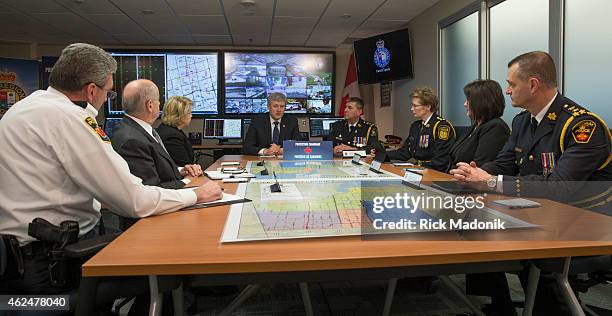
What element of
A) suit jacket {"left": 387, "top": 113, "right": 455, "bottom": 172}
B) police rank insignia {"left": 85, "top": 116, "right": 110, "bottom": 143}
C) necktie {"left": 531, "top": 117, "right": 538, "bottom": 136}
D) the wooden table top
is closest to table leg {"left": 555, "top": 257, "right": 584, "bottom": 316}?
the wooden table top

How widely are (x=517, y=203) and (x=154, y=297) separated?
117cm

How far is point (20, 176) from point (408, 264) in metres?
1.17

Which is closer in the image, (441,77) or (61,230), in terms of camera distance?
(61,230)

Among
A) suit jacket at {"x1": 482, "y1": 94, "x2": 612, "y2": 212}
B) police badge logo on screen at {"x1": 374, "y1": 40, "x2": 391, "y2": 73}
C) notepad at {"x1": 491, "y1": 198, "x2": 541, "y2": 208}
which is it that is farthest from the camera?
police badge logo on screen at {"x1": 374, "y1": 40, "x2": 391, "y2": 73}

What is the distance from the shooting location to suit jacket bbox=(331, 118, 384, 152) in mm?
4660

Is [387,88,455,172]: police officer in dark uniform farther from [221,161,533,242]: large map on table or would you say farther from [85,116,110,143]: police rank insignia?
[85,116,110,143]: police rank insignia

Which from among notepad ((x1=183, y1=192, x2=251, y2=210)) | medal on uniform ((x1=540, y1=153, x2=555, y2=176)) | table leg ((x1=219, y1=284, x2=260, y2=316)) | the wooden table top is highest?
medal on uniform ((x1=540, y1=153, x2=555, y2=176))

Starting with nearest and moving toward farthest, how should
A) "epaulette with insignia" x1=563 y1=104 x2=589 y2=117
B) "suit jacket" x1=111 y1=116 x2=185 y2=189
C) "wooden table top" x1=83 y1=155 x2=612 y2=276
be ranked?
"wooden table top" x1=83 y1=155 x2=612 y2=276 → "epaulette with insignia" x1=563 y1=104 x2=589 y2=117 → "suit jacket" x1=111 y1=116 x2=185 y2=189

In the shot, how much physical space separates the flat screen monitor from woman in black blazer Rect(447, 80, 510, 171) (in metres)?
4.28

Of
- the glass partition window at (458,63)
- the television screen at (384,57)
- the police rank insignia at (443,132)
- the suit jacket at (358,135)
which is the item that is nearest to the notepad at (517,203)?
the police rank insignia at (443,132)

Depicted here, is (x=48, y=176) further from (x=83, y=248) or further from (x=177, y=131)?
(x=177, y=131)

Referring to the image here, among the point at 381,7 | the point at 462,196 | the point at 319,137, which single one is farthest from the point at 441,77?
the point at 462,196

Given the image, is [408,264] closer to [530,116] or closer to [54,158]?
[54,158]

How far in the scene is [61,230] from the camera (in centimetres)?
121
